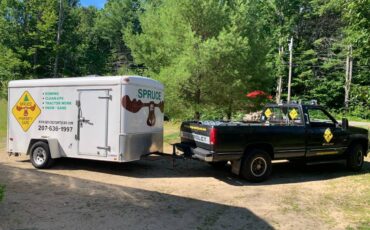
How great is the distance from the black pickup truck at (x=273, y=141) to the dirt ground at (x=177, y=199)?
1.64 ft

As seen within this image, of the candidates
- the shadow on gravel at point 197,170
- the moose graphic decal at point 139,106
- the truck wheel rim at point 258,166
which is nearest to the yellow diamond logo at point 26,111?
the shadow on gravel at point 197,170

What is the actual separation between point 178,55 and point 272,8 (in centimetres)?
3408

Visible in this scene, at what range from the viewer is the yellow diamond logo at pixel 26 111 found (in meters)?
11.3

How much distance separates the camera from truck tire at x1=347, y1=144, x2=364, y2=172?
37.0ft

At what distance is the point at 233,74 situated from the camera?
15.6 metres

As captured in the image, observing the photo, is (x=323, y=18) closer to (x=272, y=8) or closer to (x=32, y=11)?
(x=272, y=8)

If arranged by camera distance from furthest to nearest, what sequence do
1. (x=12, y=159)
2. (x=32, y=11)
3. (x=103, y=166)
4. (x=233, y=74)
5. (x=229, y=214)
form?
(x=32, y=11) → (x=233, y=74) → (x=12, y=159) → (x=103, y=166) → (x=229, y=214)

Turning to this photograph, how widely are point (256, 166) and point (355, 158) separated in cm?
347

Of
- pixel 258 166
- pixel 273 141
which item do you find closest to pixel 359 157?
pixel 273 141

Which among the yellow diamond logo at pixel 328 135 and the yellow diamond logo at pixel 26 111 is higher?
the yellow diamond logo at pixel 26 111

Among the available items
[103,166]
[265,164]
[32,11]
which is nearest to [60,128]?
[103,166]

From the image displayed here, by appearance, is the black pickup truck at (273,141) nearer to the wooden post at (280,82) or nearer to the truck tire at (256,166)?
the truck tire at (256,166)

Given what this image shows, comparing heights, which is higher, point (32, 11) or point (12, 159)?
point (32, 11)

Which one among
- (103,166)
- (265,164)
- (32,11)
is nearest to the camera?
(265,164)
